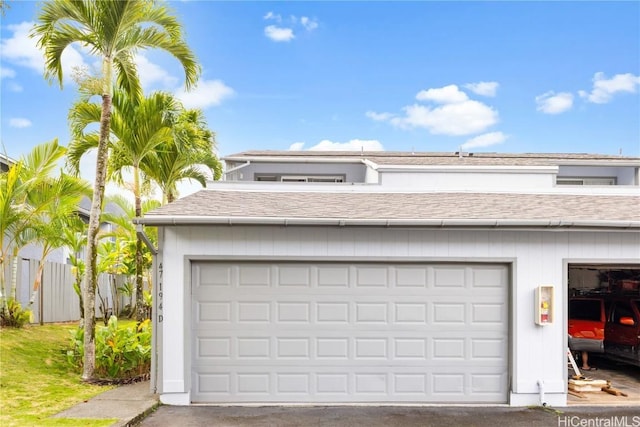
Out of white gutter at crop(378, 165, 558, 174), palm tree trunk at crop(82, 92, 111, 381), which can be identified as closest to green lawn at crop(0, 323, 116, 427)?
palm tree trunk at crop(82, 92, 111, 381)

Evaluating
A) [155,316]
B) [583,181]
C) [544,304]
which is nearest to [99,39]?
[155,316]

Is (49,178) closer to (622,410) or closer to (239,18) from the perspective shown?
(622,410)

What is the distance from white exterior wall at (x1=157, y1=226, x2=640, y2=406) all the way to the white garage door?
216mm

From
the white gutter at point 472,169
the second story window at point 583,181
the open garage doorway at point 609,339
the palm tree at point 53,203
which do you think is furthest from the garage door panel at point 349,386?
the second story window at point 583,181

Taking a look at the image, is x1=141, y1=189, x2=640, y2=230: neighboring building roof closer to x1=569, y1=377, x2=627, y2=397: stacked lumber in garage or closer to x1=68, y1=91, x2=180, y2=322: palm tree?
x1=68, y1=91, x2=180, y2=322: palm tree

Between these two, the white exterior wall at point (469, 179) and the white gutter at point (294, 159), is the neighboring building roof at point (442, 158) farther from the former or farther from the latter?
the white exterior wall at point (469, 179)

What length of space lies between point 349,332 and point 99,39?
6746 mm

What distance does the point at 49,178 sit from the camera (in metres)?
11.6

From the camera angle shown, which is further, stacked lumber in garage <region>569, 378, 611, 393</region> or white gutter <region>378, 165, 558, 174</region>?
white gutter <region>378, 165, 558, 174</region>

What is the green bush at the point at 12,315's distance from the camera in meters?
10.9

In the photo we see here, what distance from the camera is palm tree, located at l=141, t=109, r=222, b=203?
11.6 metres

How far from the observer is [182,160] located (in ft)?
40.9

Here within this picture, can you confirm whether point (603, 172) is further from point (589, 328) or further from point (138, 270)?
point (138, 270)

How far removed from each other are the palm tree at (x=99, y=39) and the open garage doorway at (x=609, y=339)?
28.4 feet
